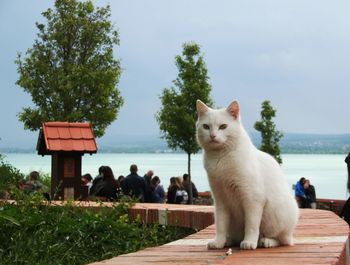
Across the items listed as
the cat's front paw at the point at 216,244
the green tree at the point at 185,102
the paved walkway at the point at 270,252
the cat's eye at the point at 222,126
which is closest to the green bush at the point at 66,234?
the paved walkway at the point at 270,252

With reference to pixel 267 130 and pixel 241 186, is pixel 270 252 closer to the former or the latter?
pixel 241 186

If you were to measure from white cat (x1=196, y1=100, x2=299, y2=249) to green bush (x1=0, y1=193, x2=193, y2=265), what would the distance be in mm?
1669

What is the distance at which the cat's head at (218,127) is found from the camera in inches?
177

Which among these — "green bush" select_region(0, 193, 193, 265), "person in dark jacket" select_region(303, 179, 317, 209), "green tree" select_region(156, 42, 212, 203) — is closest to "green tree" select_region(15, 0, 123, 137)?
"green tree" select_region(156, 42, 212, 203)

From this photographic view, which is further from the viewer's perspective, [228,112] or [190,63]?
[190,63]

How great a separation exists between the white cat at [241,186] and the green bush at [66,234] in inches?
65.7

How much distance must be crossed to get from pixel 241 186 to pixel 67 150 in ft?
22.3

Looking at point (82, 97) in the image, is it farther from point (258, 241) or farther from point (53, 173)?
point (258, 241)

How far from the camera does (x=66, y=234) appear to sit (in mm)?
6293

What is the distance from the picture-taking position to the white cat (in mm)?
4496

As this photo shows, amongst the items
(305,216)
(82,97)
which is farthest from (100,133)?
(305,216)

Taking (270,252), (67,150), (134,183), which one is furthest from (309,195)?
(270,252)

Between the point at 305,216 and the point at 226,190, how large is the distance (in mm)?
2539

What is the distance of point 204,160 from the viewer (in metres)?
4.71
